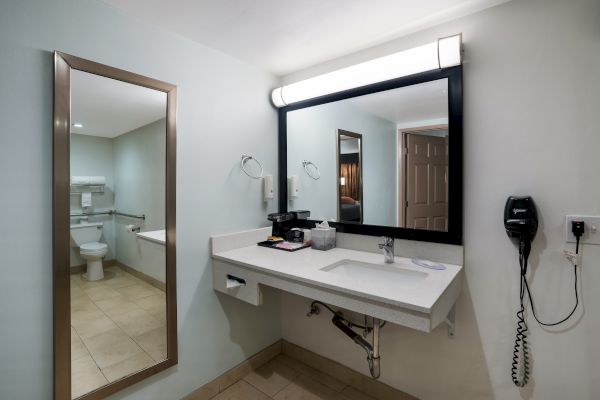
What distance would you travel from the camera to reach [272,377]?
6.43ft

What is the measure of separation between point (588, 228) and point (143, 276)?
210cm

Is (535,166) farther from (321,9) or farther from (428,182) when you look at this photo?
(321,9)

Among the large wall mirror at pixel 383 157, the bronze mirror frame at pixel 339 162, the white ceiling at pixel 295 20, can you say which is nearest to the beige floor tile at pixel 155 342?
the large wall mirror at pixel 383 157

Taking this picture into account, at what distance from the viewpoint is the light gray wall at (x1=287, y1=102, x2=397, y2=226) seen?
1.77 meters

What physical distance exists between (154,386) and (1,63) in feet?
5.28

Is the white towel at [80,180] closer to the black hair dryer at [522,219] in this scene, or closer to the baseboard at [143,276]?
the baseboard at [143,276]

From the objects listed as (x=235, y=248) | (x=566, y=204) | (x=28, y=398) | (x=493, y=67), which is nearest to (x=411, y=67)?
(x=493, y=67)

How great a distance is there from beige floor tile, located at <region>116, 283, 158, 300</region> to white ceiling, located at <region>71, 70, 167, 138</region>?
0.78 metres

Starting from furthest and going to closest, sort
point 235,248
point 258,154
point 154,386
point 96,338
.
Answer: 1. point 258,154
2. point 235,248
3. point 154,386
4. point 96,338

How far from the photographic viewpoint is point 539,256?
51.6 inches

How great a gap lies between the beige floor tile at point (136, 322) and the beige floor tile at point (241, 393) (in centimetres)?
64

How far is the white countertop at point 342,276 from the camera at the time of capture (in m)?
1.12

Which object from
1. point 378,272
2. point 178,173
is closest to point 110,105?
point 178,173

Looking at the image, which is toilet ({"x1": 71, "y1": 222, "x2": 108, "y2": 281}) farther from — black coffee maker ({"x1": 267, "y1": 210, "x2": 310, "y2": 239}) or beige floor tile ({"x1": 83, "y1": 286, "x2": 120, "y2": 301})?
black coffee maker ({"x1": 267, "y1": 210, "x2": 310, "y2": 239})
